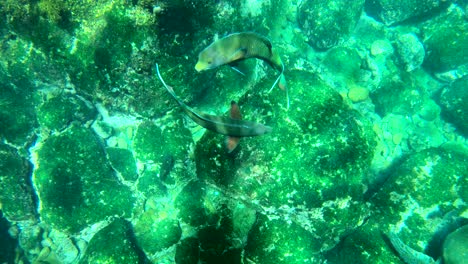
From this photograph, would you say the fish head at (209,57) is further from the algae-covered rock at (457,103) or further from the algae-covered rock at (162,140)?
the algae-covered rock at (457,103)

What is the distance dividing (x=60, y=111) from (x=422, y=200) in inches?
354

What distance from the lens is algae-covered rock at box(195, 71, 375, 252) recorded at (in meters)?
4.87

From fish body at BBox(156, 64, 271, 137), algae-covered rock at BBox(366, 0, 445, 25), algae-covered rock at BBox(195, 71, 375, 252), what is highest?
algae-covered rock at BBox(366, 0, 445, 25)

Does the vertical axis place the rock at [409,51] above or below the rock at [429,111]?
above

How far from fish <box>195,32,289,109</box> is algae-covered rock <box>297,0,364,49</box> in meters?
5.31

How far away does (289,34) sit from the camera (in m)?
8.85

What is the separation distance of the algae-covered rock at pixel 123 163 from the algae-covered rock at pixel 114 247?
113cm

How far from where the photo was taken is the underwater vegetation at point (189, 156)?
4.85m

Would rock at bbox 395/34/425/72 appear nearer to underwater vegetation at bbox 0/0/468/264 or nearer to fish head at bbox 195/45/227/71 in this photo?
underwater vegetation at bbox 0/0/468/264

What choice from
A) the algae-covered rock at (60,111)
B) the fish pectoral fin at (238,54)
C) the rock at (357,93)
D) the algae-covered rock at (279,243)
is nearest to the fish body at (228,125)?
the fish pectoral fin at (238,54)

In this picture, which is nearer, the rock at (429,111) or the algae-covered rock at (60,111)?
the algae-covered rock at (60,111)

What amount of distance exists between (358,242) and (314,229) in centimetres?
117

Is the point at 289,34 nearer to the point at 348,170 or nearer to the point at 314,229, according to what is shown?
the point at 348,170

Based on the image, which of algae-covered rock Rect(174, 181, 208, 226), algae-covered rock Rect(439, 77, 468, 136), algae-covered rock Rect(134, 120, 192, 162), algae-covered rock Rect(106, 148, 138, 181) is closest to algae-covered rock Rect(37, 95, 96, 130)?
algae-covered rock Rect(106, 148, 138, 181)
